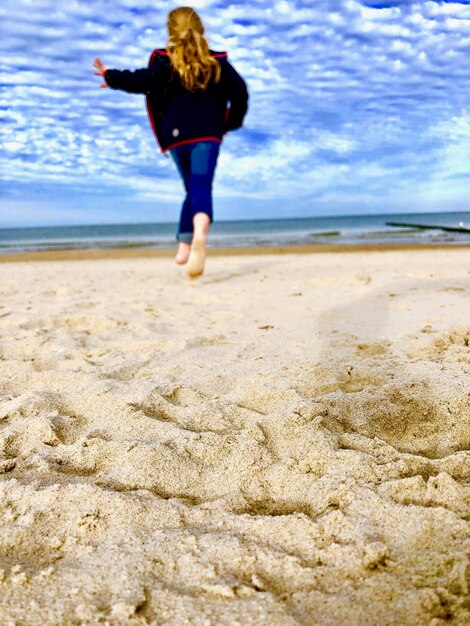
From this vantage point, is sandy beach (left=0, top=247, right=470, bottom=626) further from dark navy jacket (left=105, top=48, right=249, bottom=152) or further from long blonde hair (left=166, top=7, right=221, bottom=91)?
long blonde hair (left=166, top=7, right=221, bottom=91)

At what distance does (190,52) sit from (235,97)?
19.0 inches

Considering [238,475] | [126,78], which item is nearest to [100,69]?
[126,78]

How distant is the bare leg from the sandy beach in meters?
0.63

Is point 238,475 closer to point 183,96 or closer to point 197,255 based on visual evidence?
point 197,255

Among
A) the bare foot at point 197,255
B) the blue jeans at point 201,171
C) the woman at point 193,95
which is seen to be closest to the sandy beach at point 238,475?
the bare foot at point 197,255

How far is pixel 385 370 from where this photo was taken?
7.45 feet

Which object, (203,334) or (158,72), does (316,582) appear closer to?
(203,334)

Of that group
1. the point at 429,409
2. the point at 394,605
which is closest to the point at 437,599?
the point at 394,605

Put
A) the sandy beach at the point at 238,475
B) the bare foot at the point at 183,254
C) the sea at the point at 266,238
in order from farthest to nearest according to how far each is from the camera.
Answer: the sea at the point at 266,238
the bare foot at the point at 183,254
the sandy beach at the point at 238,475

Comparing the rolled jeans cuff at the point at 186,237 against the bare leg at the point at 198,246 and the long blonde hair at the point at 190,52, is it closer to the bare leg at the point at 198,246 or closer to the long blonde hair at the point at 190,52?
the bare leg at the point at 198,246

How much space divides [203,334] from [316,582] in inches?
84.6

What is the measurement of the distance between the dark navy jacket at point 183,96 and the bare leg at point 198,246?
2.07 feet

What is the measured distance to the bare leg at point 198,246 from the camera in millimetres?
3625

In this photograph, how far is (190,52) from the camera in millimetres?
3670
